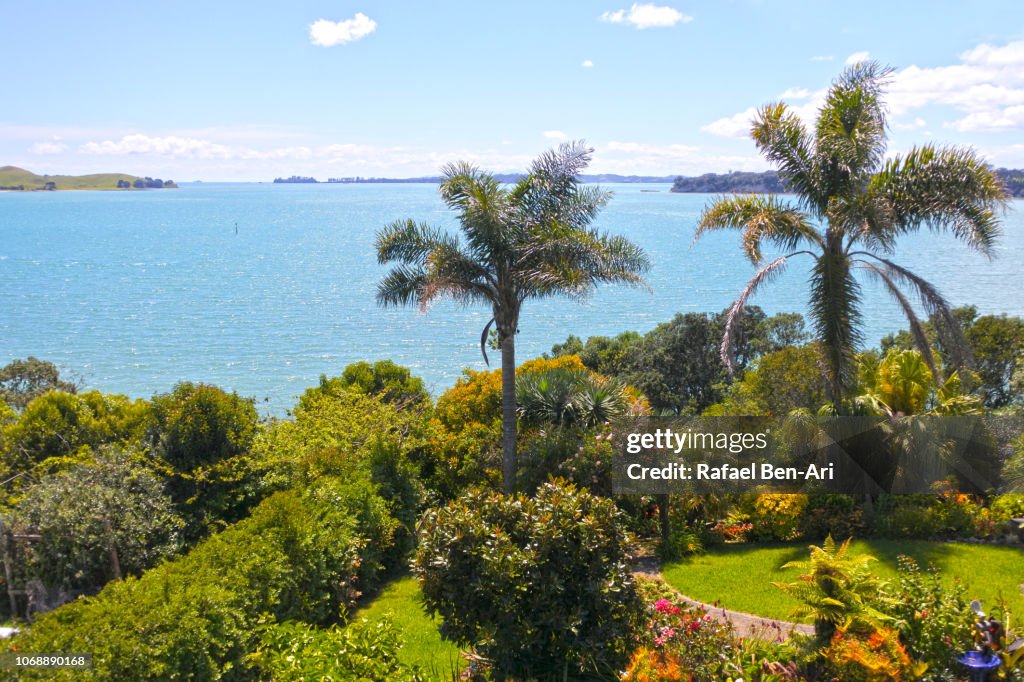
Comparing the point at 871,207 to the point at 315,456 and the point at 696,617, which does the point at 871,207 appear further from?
the point at 315,456

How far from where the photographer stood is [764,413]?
50.7 ft

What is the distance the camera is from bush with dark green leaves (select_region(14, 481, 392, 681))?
7.23 m

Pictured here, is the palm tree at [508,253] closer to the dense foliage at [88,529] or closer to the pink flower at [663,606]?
the dense foliage at [88,529]

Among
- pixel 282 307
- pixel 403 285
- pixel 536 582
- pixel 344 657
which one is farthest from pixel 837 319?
pixel 282 307

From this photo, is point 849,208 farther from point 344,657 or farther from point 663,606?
point 344,657

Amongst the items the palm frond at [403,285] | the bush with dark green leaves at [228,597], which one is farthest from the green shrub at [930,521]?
the palm frond at [403,285]

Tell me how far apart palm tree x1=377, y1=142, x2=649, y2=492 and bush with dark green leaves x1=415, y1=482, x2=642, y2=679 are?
5.87 metres

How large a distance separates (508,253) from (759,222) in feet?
14.9

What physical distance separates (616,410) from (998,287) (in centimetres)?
7790

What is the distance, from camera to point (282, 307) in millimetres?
74188

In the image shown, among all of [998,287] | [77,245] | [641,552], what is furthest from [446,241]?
[77,245]

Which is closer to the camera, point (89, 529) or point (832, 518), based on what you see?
point (89, 529)

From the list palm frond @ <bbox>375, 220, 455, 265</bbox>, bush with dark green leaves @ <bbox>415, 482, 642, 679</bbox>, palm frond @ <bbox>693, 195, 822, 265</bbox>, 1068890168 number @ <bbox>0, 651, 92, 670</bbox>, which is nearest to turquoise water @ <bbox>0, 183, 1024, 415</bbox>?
palm frond @ <bbox>693, 195, 822, 265</bbox>

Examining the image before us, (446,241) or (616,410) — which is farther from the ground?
(446,241)
